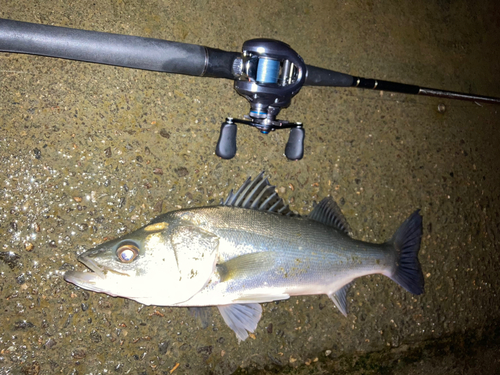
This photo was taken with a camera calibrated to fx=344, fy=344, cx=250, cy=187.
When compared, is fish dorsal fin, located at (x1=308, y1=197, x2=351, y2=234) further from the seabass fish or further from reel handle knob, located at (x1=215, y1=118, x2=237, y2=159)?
reel handle knob, located at (x1=215, y1=118, x2=237, y2=159)

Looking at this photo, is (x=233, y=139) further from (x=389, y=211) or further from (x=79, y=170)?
(x=389, y=211)

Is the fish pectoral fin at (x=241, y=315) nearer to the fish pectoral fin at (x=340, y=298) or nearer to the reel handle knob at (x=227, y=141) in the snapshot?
the fish pectoral fin at (x=340, y=298)

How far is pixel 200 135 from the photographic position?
2.44 m

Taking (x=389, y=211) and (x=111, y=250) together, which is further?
(x=389, y=211)

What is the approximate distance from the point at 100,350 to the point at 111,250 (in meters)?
0.89

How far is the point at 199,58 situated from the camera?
1.99 meters

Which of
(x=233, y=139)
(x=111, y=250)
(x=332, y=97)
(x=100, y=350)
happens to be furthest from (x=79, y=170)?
(x=332, y=97)

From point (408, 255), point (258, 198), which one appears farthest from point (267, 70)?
point (408, 255)

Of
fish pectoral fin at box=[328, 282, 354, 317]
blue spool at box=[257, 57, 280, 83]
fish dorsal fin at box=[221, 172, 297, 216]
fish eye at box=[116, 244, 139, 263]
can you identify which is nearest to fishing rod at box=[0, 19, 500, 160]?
blue spool at box=[257, 57, 280, 83]

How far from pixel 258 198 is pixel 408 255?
133 centimetres

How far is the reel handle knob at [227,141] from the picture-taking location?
2248 mm

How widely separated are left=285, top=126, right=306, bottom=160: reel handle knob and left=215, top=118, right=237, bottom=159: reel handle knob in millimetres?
397

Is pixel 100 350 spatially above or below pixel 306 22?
below

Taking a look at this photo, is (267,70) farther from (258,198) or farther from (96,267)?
(96,267)
